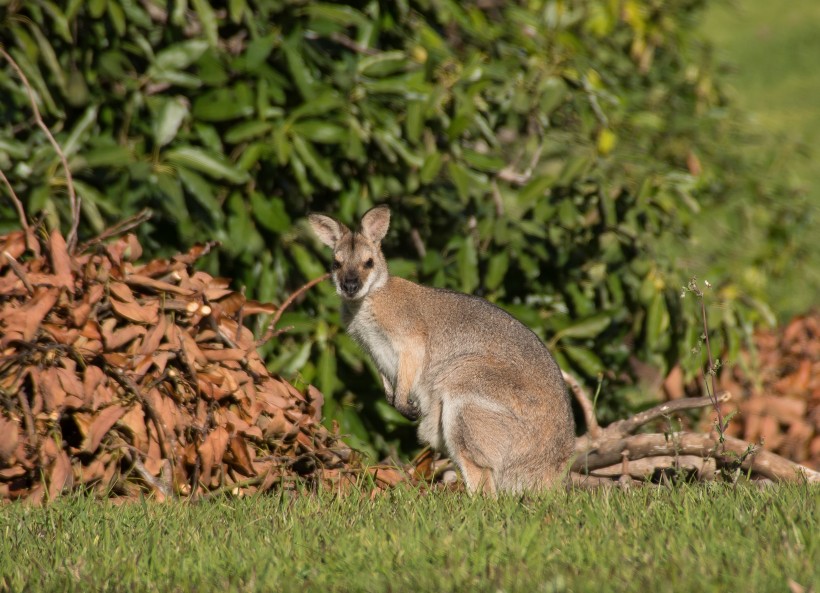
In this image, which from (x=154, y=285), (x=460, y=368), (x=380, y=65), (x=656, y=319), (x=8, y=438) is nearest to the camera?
(x=8, y=438)

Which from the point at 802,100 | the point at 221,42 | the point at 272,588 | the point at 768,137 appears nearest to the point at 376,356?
the point at 221,42

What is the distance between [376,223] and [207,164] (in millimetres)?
1051

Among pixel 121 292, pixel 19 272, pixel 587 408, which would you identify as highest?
pixel 19 272

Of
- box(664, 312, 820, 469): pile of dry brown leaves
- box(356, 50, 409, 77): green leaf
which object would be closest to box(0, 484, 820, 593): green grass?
box(356, 50, 409, 77): green leaf

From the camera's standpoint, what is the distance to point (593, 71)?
23.7 ft

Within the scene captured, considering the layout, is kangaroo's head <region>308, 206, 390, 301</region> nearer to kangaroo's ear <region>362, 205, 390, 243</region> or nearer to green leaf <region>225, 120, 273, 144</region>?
kangaroo's ear <region>362, 205, 390, 243</region>

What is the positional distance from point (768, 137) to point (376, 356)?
4836 millimetres

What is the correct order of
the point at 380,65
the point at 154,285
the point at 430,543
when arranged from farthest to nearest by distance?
the point at 380,65, the point at 154,285, the point at 430,543

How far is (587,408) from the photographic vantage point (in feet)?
20.2

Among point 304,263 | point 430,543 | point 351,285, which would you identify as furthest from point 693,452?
point 304,263

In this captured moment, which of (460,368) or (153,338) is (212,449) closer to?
(153,338)

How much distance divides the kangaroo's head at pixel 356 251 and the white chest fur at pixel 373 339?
0.42ft

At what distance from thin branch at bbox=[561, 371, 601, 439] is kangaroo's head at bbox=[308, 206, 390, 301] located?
1.24m

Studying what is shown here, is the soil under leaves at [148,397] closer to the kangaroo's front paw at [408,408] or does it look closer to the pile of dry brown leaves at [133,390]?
the pile of dry brown leaves at [133,390]
